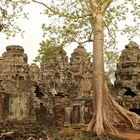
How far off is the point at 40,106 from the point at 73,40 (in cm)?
387

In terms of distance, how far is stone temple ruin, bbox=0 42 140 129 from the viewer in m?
14.1

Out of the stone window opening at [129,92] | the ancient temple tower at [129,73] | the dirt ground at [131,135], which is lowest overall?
the dirt ground at [131,135]

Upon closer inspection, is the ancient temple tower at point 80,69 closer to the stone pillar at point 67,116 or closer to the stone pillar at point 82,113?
the stone pillar at point 82,113

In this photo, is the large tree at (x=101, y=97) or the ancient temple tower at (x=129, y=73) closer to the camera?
the large tree at (x=101, y=97)

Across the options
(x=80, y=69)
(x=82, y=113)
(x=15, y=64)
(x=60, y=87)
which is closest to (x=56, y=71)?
(x=80, y=69)

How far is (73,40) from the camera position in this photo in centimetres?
1297

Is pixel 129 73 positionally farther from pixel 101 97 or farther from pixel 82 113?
pixel 101 97

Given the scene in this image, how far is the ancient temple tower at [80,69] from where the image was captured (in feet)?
84.7

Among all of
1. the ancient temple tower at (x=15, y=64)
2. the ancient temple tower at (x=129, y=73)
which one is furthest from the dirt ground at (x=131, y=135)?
the ancient temple tower at (x=15, y=64)

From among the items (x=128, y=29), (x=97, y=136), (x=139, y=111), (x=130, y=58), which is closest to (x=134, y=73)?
(x=130, y=58)

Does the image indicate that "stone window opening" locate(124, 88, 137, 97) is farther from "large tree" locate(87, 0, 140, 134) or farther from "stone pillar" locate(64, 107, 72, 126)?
"large tree" locate(87, 0, 140, 134)

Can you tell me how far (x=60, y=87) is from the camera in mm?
26156

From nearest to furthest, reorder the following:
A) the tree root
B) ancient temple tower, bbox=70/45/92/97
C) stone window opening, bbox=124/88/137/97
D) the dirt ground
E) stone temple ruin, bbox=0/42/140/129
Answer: the dirt ground → the tree root → stone temple ruin, bbox=0/42/140/129 → stone window opening, bbox=124/88/137/97 → ancient temple tower, bbox=70/45/92/97

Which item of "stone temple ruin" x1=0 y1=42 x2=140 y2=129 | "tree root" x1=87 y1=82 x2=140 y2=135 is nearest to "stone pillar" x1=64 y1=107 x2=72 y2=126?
"stone temple ruin" x1=0 y1=42 x2=140 y2=129
